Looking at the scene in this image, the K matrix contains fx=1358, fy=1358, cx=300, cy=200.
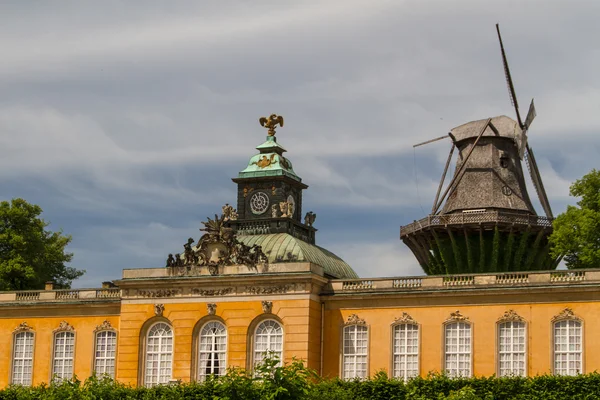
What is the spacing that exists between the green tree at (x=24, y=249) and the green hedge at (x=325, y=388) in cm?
1614

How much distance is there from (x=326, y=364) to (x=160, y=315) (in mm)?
8159

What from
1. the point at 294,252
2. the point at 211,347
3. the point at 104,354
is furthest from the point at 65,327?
the point at 294,252

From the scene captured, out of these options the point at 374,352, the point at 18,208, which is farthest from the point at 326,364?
the point at 18,208

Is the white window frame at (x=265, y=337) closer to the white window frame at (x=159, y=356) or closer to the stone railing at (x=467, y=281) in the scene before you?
the stone railing at (x=467, y=281)

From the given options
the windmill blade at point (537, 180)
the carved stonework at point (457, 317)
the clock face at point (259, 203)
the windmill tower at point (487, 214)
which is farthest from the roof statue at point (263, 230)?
the windmill blade at point (537, 180)

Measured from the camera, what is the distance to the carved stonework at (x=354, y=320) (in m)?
60.8

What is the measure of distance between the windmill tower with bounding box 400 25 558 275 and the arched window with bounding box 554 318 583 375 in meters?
9.68

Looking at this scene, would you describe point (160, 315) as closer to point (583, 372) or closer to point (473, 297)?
point (473, 297)

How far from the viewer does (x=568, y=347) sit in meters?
56.7

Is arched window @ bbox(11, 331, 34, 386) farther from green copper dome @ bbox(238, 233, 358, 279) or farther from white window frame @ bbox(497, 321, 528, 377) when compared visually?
white window frame @ bbox(497, 321, 528, 377)

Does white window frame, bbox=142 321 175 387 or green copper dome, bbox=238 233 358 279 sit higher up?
green copper dome, bbox=238 233 358 279

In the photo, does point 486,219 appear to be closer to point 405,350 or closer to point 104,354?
point 405,350

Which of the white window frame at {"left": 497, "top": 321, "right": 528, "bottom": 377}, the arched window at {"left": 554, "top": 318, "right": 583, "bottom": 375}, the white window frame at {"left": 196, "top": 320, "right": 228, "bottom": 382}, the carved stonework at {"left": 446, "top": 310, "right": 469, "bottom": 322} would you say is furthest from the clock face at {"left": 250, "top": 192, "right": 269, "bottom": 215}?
the arched window at {"left": 554, "top": 318, "right": 583, "bottom": 375}

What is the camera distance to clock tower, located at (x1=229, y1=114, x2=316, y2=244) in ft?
224
